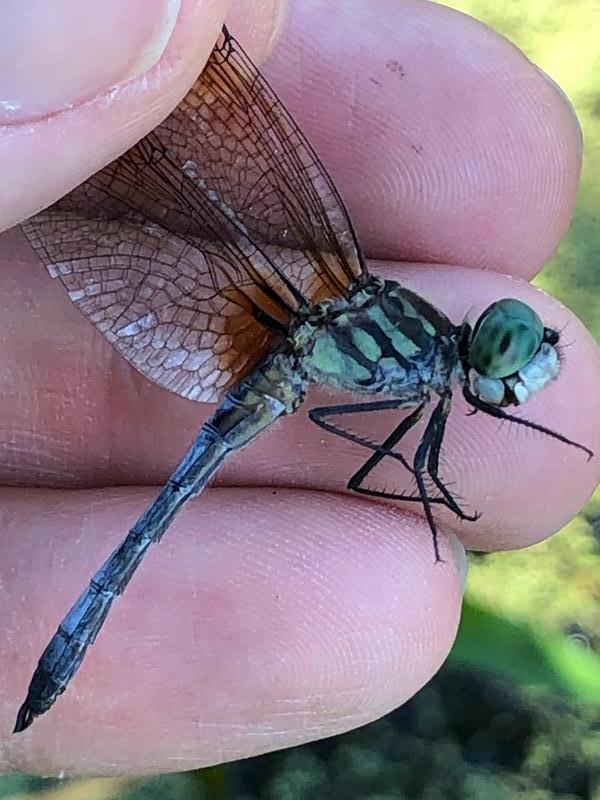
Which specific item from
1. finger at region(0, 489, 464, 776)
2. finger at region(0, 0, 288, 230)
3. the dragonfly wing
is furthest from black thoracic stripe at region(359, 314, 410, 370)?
finger at region(0, 0, 288, 230)

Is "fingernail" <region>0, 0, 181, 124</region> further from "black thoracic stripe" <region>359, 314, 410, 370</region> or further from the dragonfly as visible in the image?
"black thoracic stripe" <region>359, 314, 410, 370</region>

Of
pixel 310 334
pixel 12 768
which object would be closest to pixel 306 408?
pixel 310 334

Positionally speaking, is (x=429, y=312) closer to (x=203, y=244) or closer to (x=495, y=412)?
(x=495, y=412)

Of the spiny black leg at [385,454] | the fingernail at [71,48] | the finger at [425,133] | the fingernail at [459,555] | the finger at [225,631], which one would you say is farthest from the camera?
the finger at [425,133]

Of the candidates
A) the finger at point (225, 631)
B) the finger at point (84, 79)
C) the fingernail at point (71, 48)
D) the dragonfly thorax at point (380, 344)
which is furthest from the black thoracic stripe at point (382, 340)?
the fingernail at point (71, 48)

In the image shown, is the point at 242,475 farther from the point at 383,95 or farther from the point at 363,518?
the point at 383,95

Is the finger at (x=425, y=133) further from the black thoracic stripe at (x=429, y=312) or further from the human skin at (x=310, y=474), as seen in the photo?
the black thoracic stripe at (x=429, y=312)

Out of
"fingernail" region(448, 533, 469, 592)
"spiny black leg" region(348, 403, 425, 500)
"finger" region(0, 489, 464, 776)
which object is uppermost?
"spiny black leg" region(348, 403, 425, 500)

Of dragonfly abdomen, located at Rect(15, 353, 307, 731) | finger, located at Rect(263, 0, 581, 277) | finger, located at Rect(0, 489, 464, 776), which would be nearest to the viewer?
dragonfly abdomen, located at Rect(15, 353, 307, 731)
